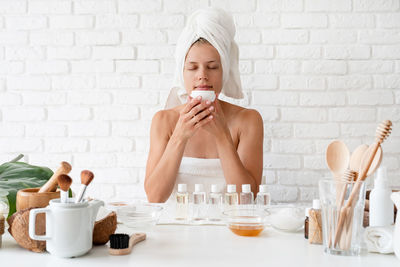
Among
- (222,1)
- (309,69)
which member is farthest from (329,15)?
(222,1)

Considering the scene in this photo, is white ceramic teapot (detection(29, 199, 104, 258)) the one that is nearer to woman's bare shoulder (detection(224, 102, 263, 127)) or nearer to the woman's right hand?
the woman's right hand

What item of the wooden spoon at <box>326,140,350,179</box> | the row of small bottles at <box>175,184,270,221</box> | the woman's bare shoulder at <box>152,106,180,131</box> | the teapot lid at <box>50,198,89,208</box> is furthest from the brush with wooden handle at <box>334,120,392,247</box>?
the woman's bare shoulder at <box>152,106,180,131</box>

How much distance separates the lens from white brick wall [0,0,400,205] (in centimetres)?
205

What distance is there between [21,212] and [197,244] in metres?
0.36

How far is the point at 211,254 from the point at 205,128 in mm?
886

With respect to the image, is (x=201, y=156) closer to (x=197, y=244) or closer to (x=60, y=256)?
(x=197, y=244)

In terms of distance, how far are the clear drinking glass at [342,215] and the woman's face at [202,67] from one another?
3.16ft

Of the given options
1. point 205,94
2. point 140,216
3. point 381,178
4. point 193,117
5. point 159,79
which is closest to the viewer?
point 381,178

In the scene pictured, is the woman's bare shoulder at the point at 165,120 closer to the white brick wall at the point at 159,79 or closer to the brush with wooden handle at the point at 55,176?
the white brick wall at the point at 159,79

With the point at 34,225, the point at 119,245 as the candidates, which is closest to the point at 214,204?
the point at 119,245

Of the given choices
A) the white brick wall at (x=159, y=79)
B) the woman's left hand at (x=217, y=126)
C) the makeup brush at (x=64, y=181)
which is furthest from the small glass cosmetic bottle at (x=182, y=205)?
the white brick wall at (x=159, y=79)

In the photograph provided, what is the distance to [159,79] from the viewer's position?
2.10 m

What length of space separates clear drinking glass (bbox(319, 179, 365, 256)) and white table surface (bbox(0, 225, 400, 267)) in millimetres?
22

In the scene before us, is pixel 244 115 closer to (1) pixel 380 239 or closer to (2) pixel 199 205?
(2) pixel 199 205
